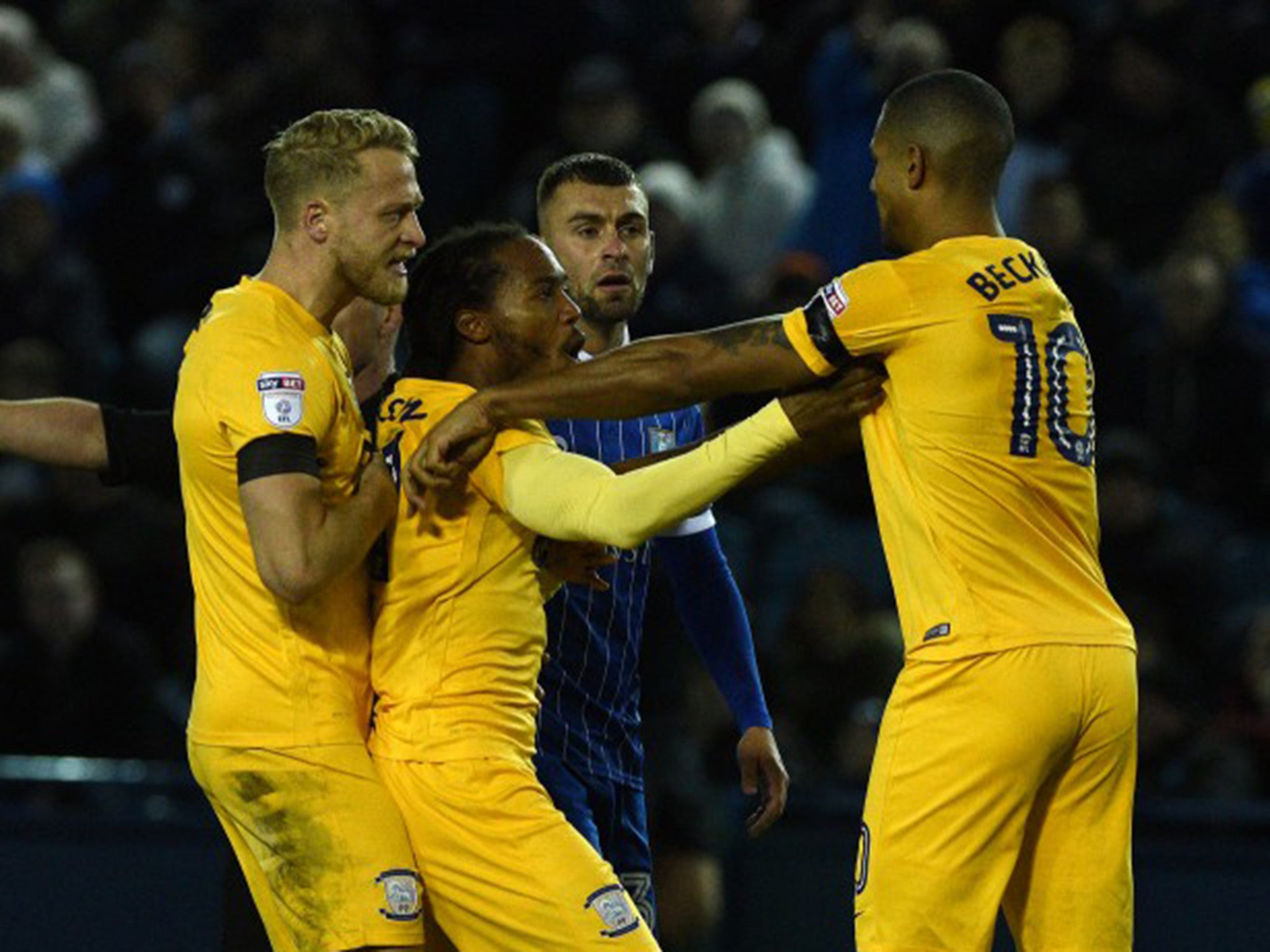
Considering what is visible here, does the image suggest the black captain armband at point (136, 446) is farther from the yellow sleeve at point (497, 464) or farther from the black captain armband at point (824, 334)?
the black captain armband at point (824, 334)

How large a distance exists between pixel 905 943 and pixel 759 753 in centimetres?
131

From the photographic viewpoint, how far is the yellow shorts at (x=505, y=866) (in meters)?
4.83

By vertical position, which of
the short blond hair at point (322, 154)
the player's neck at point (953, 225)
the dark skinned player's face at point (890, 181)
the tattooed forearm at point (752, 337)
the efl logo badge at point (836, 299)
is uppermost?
the short blond hair at point (322, 154)

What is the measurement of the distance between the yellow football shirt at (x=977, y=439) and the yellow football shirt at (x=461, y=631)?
0.72m

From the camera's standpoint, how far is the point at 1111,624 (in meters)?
5.04

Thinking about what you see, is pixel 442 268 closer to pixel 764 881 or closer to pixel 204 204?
pixel 764 881

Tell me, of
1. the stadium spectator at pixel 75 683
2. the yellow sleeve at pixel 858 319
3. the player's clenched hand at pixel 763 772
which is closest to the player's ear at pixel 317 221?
the yellow sleeve at pixel 858 319

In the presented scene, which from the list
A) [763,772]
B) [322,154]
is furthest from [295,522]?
[763,772]

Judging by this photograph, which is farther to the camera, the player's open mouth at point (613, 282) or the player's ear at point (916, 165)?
the player's open mouth at point (613, 282)

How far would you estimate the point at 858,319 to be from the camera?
4.98 m

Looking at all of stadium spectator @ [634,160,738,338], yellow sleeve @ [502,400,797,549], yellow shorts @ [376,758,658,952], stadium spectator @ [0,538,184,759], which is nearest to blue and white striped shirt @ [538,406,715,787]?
yellow sleeve @ [502,400,797,549]

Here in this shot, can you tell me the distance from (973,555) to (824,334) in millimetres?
528

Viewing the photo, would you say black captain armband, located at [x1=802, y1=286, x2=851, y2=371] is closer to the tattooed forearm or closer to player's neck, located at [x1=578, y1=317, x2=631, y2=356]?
the tattooed forearm

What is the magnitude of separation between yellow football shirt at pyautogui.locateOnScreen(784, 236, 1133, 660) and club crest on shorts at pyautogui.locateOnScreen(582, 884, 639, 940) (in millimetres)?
766
